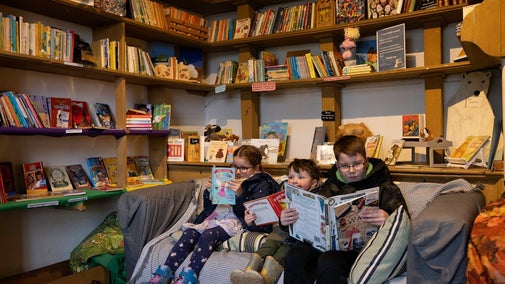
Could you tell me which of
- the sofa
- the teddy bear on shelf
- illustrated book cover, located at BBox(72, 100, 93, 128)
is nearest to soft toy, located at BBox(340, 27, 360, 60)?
the teddy bear on shelf

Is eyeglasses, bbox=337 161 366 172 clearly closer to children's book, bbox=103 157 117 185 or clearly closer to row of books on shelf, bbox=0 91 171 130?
row of books on shelf, bbox=0 91 171 130

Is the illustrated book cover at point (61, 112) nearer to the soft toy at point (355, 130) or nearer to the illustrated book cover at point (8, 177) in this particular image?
the illustrated book cover at point (8, 177)

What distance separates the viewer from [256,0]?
3396 mm

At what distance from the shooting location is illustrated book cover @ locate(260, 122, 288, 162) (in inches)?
127

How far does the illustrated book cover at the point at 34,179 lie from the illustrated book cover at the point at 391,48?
7.60ft

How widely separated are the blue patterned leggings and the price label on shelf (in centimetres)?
123

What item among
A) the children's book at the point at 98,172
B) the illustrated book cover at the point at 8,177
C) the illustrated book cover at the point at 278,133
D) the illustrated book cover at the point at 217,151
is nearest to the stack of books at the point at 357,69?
the illustrated book cover at the point at 278,133

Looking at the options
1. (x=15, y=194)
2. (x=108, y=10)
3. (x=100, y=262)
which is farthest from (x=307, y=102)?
(x=15, y=194)

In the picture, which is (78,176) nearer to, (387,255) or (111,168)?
(111,168)

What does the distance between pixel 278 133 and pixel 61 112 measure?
5.21 feet

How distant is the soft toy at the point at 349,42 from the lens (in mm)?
2848

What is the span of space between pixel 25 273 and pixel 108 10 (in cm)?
180

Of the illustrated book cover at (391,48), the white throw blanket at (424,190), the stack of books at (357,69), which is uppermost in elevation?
the illustrated book cover at (391,48)

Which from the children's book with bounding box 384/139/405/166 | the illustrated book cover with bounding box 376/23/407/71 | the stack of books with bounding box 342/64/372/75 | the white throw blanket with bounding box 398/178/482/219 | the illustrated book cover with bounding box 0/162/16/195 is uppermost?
the illustrated book cover with bounding box 376/23/407/71
